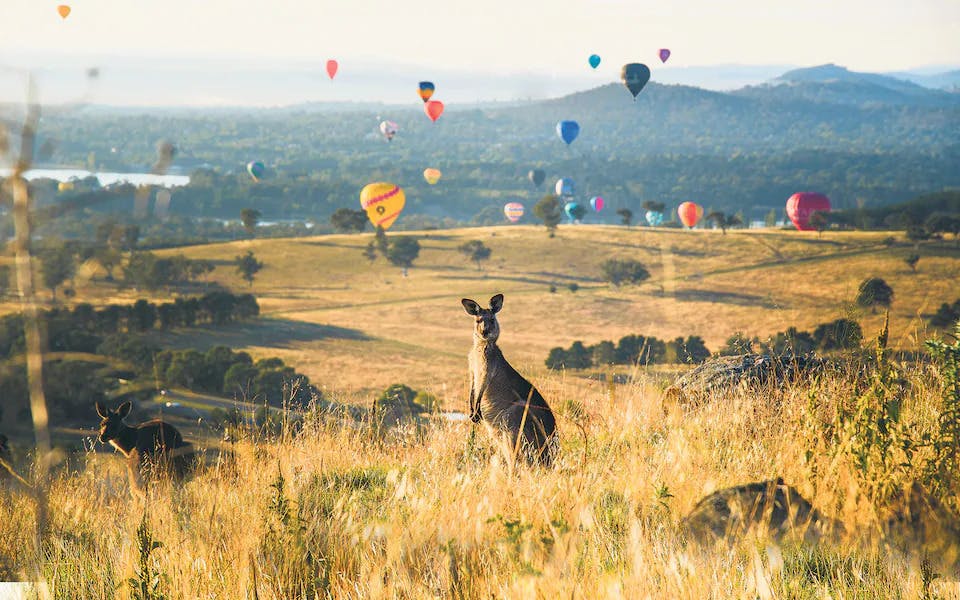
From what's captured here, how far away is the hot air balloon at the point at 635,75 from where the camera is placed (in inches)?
4862

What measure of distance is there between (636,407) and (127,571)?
6672 mm

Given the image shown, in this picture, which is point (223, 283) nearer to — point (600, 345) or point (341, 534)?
point (600, 345)

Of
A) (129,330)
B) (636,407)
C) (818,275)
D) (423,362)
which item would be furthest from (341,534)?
(818,275)

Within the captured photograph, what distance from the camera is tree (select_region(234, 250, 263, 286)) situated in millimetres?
126000

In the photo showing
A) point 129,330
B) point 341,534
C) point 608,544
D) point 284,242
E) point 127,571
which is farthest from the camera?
point 284,242

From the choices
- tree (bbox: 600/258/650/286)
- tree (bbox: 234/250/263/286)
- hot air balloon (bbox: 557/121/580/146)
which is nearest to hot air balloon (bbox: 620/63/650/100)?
tree (bbox: 600/258/650/286)

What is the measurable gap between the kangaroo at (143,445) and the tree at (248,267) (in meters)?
118

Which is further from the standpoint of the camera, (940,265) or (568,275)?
(568,275)

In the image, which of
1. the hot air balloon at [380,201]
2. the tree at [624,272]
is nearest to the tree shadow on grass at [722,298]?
the tree at [624,272]

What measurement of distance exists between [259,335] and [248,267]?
31.2 metres

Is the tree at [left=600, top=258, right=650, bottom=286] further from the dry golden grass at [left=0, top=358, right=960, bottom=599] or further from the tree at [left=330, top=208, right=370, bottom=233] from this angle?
the dry golden grass at [left=0, top=358, right=960, bottom=599]

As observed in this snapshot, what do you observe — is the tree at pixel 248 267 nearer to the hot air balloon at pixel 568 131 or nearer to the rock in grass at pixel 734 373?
the hot air balloon at pixel 568 131

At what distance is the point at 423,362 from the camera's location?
84.3 meters

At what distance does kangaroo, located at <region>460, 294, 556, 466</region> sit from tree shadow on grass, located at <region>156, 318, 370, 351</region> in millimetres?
84482
